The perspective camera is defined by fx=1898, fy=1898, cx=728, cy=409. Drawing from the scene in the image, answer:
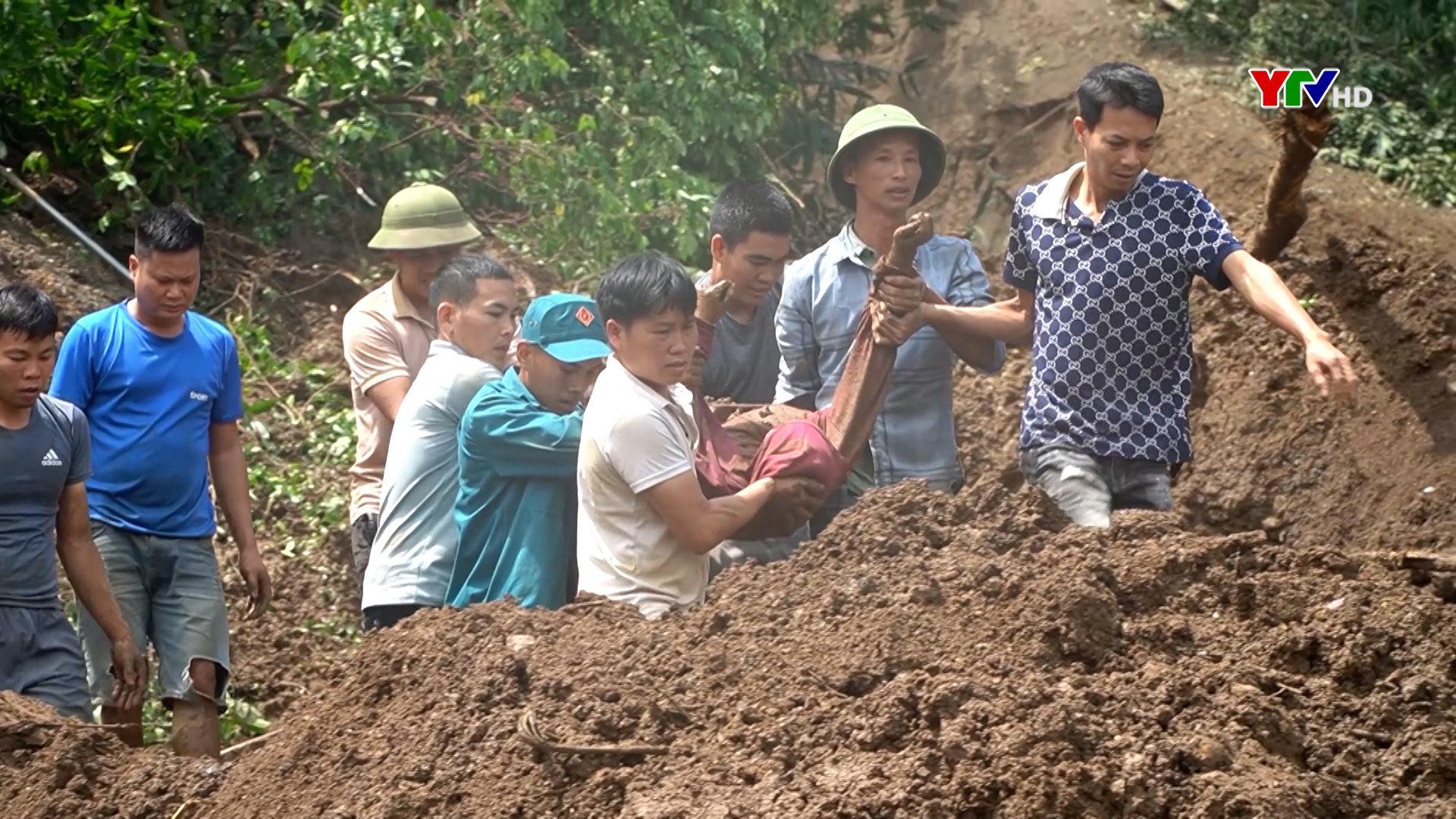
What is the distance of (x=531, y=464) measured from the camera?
519cm

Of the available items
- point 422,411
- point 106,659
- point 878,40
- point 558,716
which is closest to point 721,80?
point 878,40

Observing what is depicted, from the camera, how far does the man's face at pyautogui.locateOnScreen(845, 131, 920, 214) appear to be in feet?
19.6

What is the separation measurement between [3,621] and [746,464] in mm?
2120

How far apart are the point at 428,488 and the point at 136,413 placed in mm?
968

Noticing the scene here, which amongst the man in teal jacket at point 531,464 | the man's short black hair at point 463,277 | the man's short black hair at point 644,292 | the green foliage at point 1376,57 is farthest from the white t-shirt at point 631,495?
the green foliage at point 1376,57

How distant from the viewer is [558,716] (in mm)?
4152

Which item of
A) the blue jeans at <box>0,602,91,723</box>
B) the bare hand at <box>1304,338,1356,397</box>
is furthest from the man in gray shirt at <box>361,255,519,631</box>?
the bare hand at <box>1304,338,1356,397</box>

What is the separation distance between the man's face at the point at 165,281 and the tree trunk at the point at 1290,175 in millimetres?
3623

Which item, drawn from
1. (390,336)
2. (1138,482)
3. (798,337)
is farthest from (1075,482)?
(390,336)

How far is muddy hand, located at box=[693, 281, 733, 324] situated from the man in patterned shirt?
96 cm

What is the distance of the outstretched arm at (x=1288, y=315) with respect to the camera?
14.7 feet

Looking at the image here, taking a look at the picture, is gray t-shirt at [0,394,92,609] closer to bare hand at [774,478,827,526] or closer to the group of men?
the group of men

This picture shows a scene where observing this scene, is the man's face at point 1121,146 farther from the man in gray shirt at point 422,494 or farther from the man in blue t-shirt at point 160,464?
the man in blue t-shirt at point 160,464

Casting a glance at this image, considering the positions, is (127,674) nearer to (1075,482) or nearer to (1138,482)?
(1075,482)
